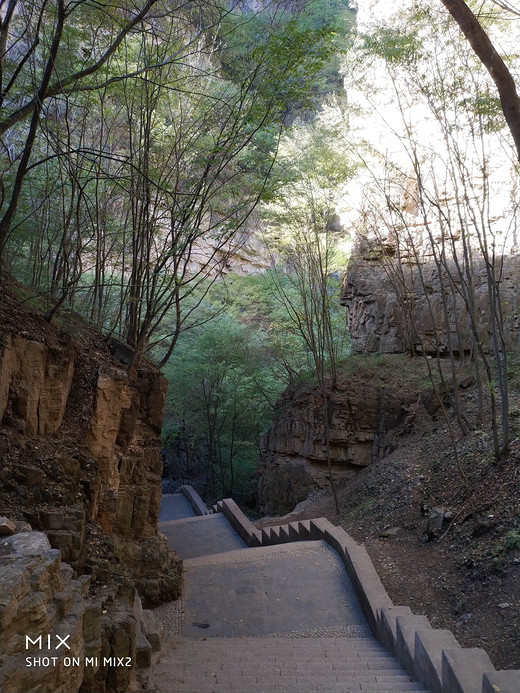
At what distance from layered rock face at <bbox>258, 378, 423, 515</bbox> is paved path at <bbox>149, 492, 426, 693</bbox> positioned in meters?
4.27

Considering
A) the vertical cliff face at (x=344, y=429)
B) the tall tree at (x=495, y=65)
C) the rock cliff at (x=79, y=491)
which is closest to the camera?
the rock cliff at (x=79, y=491)

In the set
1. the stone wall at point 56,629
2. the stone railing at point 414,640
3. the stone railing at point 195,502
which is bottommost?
the stone railing at point 195,502

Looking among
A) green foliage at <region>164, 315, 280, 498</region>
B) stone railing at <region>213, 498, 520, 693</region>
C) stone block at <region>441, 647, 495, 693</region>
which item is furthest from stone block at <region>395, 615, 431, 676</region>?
green foliage at <region>164, 315, 280, 498</region>

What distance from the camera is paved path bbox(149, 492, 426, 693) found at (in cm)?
388

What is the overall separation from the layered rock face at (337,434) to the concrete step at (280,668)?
7.02 meters

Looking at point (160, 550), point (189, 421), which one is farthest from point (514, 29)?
point (189, 421)

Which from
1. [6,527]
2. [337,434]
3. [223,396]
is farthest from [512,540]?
[223,396]

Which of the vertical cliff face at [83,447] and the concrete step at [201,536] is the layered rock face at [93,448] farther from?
the concrete step at [201,536]

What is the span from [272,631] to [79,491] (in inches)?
114

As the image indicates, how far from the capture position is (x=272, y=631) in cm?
592

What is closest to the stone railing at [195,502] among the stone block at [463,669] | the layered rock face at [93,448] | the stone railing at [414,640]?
the stone railing at [414,640]

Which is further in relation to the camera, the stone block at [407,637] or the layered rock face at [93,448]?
the layered rock face at [93,448]

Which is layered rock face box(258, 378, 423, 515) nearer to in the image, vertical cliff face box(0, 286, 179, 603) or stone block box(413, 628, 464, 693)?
vertical cliff face box(0, 286, 179, 603)

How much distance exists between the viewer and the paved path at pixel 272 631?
3.88 m
